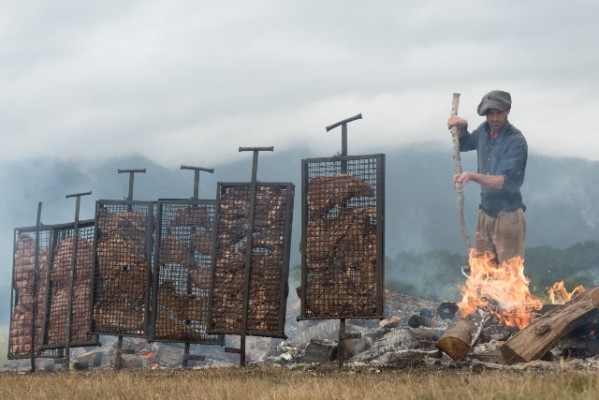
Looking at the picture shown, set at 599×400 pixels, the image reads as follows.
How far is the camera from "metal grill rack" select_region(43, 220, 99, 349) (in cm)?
1567

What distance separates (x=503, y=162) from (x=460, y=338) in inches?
109

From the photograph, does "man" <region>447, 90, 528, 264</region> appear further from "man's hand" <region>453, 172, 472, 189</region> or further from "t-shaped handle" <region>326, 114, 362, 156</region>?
"t-shaped handle" <region>326, 114, 362, 156</region>

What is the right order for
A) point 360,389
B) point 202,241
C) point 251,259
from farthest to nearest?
point 202,241
point 251,259
point 360,389

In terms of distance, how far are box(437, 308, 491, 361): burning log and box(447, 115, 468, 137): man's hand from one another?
2.93 m

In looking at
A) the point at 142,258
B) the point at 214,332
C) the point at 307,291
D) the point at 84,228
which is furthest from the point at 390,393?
the point at 84,228

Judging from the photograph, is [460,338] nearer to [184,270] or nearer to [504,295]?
[504,295]

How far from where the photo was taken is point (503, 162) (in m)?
11.5

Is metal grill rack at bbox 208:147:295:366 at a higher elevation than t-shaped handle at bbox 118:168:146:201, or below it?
below

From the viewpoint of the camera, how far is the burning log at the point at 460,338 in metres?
10.5

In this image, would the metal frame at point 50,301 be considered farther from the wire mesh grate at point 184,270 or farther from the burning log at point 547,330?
the burning log at point 547,330

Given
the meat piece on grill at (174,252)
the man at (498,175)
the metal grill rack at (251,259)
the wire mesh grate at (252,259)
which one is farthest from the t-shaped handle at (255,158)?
the man at (498,175)

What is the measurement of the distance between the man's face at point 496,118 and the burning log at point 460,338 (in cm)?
287

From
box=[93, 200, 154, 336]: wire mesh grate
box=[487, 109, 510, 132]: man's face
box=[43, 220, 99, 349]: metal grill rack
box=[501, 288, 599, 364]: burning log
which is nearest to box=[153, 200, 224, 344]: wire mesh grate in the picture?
box=[93, 200, 154, 336]: wire mesh grate

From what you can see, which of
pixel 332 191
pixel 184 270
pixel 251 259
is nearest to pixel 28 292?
pixel 184 270
